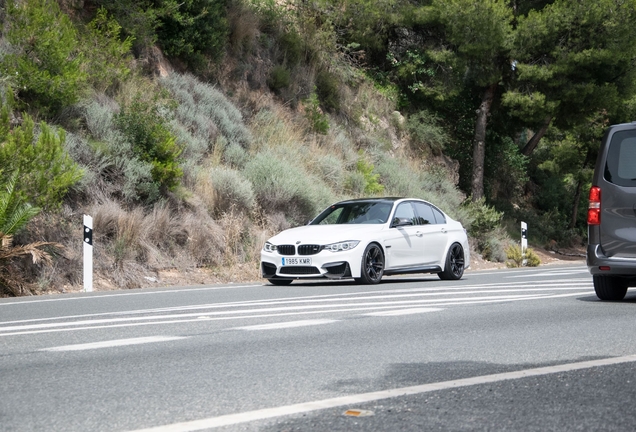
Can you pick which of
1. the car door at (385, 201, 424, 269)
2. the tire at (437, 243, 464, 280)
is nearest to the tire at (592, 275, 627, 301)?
the car door at (385, 201, 424, 269)

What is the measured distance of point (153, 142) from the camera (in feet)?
64.2

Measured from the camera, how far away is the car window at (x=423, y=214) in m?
17.6

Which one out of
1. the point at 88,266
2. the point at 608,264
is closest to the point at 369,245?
the point at 88,266

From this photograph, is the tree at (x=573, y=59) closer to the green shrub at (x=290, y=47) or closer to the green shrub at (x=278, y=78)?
the green shrub at (x=290, y=47)

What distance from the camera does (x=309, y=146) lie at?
1099 inches

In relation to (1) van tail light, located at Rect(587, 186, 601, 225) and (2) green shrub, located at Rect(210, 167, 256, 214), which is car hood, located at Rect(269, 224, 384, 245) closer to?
(1) van tail light, located at Rect(587, 186, 601, 225)

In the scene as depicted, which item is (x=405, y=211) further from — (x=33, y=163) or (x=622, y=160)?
(x=33, y=163)

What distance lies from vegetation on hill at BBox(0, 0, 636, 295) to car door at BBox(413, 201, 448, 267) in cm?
377

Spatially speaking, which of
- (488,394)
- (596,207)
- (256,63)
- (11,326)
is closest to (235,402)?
(488,394)

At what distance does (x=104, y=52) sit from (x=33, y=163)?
7.00m

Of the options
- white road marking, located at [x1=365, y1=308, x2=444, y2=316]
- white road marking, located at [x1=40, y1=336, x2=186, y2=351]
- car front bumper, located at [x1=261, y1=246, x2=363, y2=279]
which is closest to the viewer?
white road marking, located at [x1=40, y1=336, x2=186, y2=351]

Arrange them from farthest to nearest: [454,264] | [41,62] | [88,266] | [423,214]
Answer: [41,62] → [454,264] → [423,214] → [88,266]

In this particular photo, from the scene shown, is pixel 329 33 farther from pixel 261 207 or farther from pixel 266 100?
pixel 261 207

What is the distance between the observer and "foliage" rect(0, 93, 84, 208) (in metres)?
15.5
